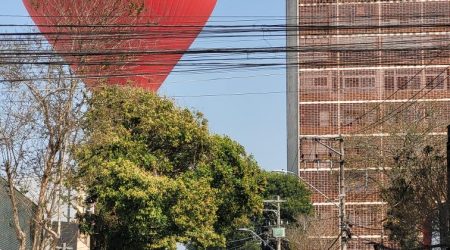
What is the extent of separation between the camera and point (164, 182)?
46.2m

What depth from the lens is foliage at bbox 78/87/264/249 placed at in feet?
149

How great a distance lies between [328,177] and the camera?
9381 centimetres

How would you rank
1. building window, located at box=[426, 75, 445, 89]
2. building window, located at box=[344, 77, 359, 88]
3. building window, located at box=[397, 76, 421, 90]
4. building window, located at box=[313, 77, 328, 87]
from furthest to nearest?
1. building window, located at box=[313, 77, 328, 87]
2. building window, located at box=[344, 77, 359, 88]
3. building window, located at box=[397, 76, 421, 90]
4. building window, located at box=[426, 75, 445, 89]

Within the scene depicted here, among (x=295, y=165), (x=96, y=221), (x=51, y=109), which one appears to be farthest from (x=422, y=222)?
(x=295, y=165)

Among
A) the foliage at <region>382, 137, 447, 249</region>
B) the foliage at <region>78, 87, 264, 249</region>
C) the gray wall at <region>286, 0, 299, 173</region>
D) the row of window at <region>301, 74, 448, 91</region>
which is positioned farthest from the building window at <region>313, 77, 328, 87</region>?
the foliage at <region>382, 137, 447, 249</region>

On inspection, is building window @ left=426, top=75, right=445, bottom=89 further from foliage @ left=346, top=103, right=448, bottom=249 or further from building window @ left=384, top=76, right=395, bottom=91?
foliage @ left=346, top=103, right=448, bottom=249

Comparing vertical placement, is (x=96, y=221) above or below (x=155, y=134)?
below

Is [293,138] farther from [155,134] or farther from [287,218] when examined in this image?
[155,134]

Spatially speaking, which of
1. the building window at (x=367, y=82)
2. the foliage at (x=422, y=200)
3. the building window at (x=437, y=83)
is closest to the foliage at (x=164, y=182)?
the foliage at (x=422, y=200)

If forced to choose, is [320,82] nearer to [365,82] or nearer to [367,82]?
[365,82]

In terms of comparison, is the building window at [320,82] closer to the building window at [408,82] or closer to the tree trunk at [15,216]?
the building window at [408,82]

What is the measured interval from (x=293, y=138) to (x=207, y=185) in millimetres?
53670

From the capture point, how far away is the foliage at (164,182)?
45.5 m

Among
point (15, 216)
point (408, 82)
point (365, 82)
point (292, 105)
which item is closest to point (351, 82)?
point (365, 82)
